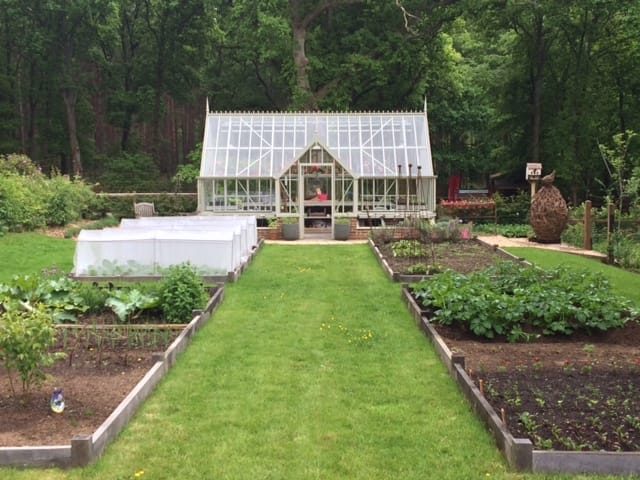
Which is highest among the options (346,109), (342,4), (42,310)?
(342,4)

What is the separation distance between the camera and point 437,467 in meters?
4.12

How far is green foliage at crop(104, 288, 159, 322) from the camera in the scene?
25.1 ft

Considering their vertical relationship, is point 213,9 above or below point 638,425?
above

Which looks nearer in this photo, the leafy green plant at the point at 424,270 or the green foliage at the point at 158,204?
the leafy green plant at the point at 424,270

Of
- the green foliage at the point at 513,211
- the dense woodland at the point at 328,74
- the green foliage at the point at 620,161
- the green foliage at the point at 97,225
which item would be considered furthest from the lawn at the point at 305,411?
the dense woodland at the point at 328,74

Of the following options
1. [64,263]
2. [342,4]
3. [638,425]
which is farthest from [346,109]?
[638,425]

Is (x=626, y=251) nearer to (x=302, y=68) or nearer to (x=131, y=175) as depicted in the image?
(x=302, y=68)

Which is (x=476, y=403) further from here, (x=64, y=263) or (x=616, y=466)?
(x=64, y=263)

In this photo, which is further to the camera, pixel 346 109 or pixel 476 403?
pixel 346 109

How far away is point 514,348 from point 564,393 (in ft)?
5.12

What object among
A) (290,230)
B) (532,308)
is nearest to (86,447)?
(532,308)

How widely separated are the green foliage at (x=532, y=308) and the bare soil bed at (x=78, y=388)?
3.48m

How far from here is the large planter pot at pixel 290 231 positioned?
1998cm

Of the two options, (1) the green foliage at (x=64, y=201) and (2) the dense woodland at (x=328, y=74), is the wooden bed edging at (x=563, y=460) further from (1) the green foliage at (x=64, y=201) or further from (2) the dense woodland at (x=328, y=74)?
(2) the dense woodland at (x=328, y=74)
